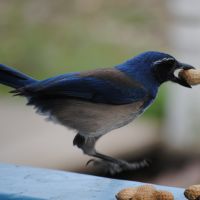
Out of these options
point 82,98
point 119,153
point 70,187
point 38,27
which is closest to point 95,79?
point 82,98

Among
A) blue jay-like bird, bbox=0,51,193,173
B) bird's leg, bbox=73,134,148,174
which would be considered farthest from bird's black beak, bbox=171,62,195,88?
bird's leg, bbox=73,134,148,174

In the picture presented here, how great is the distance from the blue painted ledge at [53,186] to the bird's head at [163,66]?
18.7 inches

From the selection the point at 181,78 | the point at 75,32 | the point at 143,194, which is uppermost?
the point at 181,78

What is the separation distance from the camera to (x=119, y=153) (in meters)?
7.17

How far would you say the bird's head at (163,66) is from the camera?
3279mm

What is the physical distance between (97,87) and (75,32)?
25.0 ft

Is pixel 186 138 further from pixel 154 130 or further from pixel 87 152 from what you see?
pixel 87 152

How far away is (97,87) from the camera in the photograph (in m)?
3.29

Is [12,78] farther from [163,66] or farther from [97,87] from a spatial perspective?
[163,66]

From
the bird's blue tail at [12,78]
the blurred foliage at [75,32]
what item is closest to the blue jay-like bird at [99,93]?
the bird's blue tail at [12,78]

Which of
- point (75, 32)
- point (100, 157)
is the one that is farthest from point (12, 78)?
point (75, 32)

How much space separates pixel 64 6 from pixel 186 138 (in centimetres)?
430

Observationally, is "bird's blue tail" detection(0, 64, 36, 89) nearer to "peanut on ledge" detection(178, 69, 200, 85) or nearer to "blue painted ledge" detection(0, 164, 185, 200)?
"blue painted ledge" detection(0, 164, 185, 200)

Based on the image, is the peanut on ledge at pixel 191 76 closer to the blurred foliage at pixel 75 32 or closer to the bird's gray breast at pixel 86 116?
the bird's gray breast at pixel 86 116
